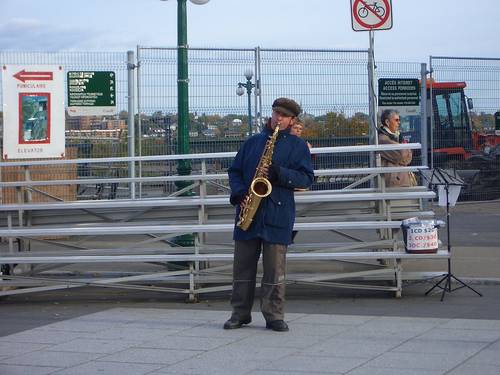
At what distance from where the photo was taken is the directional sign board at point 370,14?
10906 mm

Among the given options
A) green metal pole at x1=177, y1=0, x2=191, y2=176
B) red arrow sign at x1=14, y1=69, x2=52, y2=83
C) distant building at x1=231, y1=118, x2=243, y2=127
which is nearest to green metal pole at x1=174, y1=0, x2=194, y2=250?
green metal pole at x1=177, y1=0, x2=191, y2=176

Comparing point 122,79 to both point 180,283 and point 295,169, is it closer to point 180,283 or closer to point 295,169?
point 180,283

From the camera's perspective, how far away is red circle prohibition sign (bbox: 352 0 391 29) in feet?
35.8

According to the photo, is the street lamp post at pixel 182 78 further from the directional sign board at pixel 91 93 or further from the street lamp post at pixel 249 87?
the street lamp post at pixel 249 87

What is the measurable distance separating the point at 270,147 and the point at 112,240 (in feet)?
17.6

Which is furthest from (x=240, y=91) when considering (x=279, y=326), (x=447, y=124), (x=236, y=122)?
(x=447, y=124)

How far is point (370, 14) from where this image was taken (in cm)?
1094

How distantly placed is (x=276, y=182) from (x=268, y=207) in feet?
0.83

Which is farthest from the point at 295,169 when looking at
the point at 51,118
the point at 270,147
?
the point at 51,118

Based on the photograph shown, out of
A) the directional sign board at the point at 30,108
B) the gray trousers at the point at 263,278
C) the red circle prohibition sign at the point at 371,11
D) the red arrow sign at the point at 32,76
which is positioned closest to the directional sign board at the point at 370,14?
the red circle prohibition sign at the point at 371,11

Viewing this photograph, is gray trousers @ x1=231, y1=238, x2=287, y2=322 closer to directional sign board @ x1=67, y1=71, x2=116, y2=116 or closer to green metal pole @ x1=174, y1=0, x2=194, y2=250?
green metal pole @ x1=174, y1=0, x2=194, y2=250

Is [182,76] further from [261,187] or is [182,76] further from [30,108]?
[261,187]

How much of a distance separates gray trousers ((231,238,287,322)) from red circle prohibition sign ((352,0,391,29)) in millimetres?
3827

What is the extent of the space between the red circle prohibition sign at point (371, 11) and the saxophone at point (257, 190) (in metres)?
3.38
